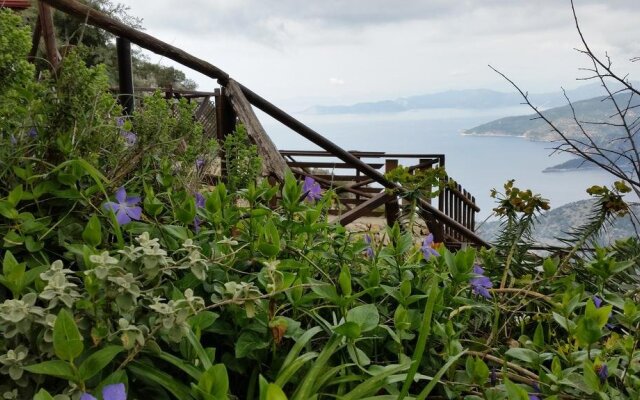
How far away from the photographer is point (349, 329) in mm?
601

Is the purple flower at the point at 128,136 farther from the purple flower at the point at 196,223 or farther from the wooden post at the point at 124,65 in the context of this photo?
the wooden post at the point at 124,65

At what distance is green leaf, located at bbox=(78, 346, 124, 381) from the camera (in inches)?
20.4

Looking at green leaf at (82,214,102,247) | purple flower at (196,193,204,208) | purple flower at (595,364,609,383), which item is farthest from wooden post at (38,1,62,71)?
purple flower at (595,364,609,383)

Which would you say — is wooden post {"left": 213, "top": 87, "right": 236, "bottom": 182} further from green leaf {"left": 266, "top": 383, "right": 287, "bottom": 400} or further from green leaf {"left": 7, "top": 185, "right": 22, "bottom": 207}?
green leaf {"left": 266, "top": 383, "right": 287, "bottom": 400}

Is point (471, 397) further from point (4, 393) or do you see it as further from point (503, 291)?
point (4, 393)

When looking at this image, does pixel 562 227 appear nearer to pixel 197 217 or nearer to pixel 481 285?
pixel 481 285

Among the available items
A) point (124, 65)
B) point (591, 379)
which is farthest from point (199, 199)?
point (124, 65)

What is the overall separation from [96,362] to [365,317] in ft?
0.94

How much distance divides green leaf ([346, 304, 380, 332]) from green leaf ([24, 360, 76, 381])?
0.94 feet

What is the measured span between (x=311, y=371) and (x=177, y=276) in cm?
22

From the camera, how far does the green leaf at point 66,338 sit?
49 centimetres

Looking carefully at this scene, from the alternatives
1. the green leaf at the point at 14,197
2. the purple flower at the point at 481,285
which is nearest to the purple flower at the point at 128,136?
the green leaf at the point at 14,197

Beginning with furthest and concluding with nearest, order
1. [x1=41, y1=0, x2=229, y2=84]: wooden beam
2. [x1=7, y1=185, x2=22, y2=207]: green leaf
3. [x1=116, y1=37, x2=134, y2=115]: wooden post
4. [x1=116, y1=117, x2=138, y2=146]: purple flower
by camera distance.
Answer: [x1=116, y1=37, x2=134, y2=115]: wooden post, [x1=41, y1=0, x2=229, y2=84]: wooden beam, [x1=116, y1=117, x2=138, y2=146]: purple flower, [x1=7, y1=185, x2=22, y2=207]: green leaf

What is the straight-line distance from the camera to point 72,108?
0.82 metres
